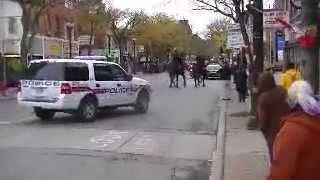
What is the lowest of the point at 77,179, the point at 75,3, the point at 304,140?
the point at 77,179

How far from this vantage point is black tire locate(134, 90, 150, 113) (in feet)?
66.8

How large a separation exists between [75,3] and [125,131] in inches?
1249

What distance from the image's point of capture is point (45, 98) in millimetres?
17312

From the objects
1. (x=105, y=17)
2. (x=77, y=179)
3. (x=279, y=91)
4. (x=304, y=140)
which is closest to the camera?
(x=304, y=140)

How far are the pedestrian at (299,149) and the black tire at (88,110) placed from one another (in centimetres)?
1428

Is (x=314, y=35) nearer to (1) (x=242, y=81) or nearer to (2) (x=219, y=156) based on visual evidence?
(2) (x=219, y=156)

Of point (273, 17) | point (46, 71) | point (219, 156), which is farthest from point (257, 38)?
point (219, 156)

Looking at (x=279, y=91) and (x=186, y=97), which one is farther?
(x=186, y=97)

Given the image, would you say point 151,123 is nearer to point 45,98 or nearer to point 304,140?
point 45,98

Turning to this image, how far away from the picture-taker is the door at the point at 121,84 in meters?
19.0

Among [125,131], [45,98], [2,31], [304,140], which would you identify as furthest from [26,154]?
[2,31]

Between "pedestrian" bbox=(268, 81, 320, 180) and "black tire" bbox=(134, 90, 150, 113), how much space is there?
55.4 feet

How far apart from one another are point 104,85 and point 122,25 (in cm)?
6614

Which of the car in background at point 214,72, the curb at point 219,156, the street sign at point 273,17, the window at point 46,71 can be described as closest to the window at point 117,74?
the window at point 46,71
